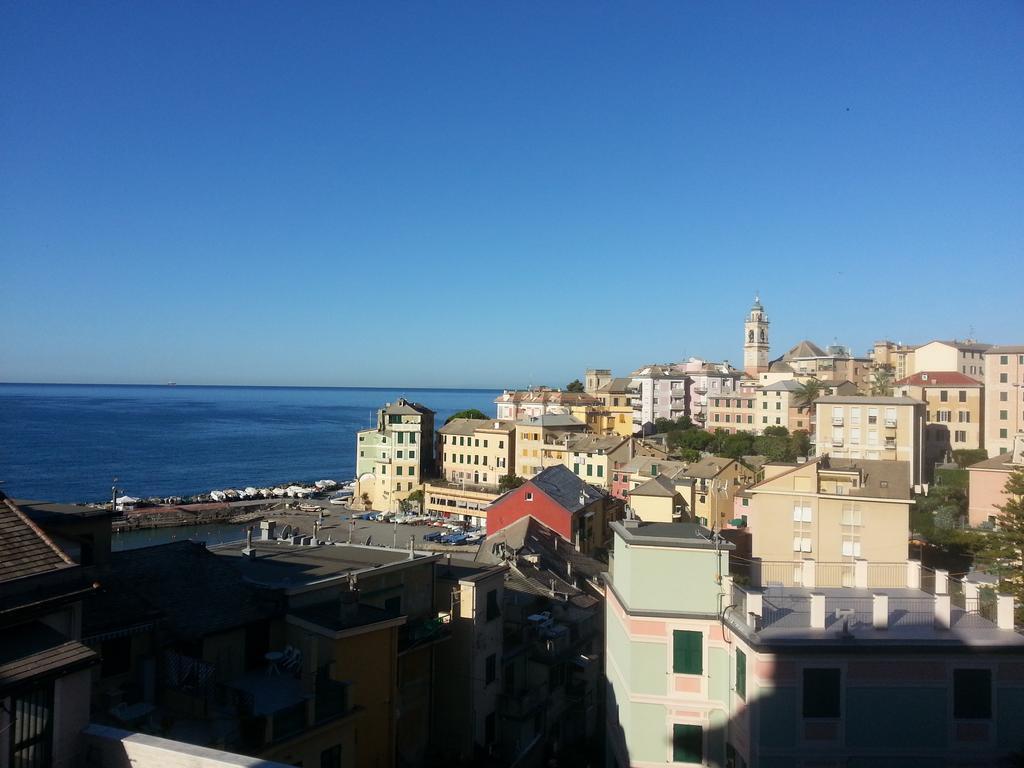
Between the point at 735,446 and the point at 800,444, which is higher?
the point at 800,444

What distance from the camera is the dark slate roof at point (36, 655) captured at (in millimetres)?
4012

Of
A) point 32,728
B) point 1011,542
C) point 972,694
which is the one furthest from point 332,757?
point 1011,542

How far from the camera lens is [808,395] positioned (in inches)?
2486

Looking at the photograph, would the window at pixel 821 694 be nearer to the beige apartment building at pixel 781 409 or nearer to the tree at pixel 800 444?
the tree at pixel 800 444

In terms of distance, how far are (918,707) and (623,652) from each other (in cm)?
466

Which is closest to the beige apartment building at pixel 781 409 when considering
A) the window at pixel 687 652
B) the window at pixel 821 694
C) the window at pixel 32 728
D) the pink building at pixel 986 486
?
the pink building at pixel 986 486

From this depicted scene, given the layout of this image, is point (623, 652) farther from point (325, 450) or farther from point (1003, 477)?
point (325, 450)

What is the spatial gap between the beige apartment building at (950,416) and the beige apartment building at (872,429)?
6.33 meters

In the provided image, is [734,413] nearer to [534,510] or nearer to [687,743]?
[534,510]

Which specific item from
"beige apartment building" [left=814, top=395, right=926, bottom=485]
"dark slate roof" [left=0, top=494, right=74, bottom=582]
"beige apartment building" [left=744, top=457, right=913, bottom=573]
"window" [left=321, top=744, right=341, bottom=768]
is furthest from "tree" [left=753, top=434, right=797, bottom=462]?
"dark slate roof" [left=0, top=494, right=74, bottom=582]

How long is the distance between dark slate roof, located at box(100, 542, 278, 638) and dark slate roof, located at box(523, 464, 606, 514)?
22759mm

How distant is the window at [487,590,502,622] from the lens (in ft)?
48.3

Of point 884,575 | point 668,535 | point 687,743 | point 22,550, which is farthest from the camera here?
point 884,575

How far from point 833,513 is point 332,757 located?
72.0ft
